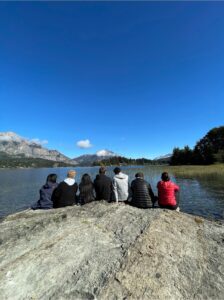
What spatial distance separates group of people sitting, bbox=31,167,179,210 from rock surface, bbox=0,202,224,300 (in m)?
1.90

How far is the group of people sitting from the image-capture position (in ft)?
36.1

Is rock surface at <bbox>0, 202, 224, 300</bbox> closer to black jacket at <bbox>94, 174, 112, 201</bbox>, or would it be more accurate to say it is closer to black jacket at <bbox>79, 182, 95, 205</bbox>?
black jacket at <bbox>79, 182, 95, 205</bbox>

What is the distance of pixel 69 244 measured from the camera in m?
6.92

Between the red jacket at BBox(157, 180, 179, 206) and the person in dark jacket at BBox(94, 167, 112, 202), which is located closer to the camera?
the red jacket at BBox(157, 180, 179, 206)

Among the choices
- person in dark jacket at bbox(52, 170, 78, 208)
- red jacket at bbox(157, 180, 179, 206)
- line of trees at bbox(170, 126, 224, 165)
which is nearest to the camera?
red jacket at bbox(157, 180, 179, 206)

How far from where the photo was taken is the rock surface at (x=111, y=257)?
17.3 ft

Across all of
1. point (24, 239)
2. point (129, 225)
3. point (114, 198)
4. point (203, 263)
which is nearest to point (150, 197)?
point (114, 198)

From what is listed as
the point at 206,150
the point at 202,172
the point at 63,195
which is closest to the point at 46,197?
the point at 63,195

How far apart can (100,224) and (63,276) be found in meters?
2.73

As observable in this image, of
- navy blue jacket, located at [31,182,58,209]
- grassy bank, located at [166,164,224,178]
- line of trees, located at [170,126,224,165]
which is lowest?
navy blue jacket, located at [31,182,58,209]

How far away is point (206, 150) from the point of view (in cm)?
11350

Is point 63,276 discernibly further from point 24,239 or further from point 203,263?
point 203,263

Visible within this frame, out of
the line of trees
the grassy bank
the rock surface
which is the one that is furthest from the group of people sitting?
the line of trees

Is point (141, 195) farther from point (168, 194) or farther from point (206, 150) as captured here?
point (206, 150)
